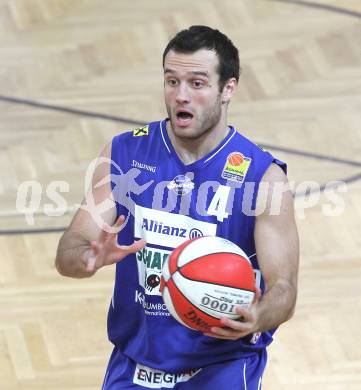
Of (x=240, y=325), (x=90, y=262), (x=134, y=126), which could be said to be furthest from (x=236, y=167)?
(x=134, y=126)

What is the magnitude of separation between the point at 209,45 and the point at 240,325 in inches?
53.7

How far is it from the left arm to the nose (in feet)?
1.64

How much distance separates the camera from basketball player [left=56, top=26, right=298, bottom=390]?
185 inches

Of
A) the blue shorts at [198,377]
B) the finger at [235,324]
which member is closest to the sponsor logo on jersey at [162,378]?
the blue shorts at [198,377]

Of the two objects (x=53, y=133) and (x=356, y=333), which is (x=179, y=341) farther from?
(x=53, y=133)

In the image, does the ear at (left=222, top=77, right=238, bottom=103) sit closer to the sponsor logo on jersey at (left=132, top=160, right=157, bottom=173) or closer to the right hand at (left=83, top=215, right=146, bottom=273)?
the sponsor logo on jersey at (left=132, top=160, right=157, bottom=173)

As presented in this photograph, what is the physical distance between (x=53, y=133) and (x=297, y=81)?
232cm

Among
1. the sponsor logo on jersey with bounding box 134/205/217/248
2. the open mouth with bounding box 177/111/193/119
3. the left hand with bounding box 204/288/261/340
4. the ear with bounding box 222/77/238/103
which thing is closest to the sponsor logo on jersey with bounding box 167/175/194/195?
the sponsor logo on jersey with bounding box 134/205/217/248

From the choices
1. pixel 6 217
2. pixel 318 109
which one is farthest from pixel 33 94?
pixel 318 109

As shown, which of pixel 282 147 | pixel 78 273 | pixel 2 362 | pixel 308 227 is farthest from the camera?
pixel 282 147

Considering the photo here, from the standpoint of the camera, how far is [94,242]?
4.43 metres

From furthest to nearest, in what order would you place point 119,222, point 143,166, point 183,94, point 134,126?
point 134,126, point 143,166, point 183,94, point 119,222

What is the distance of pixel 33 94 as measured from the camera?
30.7 feet

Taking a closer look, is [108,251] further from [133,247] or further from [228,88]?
[228,88]
